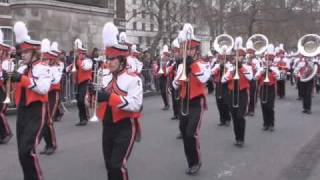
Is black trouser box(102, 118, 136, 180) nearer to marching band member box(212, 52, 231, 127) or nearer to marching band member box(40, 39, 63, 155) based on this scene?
marching band member box(40, 39, 63, 155)

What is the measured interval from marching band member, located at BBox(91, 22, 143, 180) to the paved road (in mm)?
1854

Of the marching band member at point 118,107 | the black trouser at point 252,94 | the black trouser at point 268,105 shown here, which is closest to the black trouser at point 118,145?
the marching band member at point 118,107

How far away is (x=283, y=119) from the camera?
13719 millimetres

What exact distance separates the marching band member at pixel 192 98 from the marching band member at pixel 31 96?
202 cm

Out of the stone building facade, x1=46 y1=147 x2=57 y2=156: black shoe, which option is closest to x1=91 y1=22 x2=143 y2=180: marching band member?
x1=46 y1=147 x2=57 y2=156: black shoe

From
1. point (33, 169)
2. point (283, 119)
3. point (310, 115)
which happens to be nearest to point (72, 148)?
point (33, 169)

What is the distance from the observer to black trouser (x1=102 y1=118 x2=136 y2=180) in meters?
5.45

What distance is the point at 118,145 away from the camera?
5.52 meters

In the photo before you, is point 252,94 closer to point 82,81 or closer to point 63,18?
point 82,81

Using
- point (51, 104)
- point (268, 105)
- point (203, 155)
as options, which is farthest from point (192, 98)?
point (268, 105)

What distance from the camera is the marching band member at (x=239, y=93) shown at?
960 cm

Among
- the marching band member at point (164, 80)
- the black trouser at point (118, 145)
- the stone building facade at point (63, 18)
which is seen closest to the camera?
the black trouser at point (118, 145)

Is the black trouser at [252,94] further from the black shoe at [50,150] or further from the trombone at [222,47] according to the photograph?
the black shoe at [50,150]

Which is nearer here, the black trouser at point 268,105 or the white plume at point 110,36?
the white plume at point 110,36
